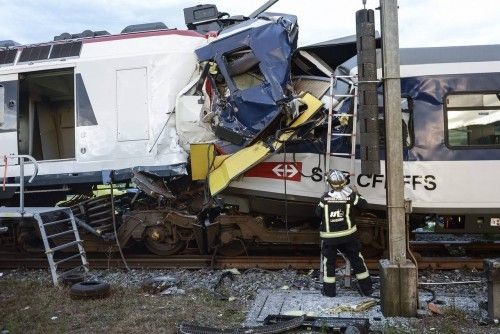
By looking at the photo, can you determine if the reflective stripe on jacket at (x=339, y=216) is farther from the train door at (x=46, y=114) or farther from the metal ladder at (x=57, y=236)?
the train door at (x=46, y=114)

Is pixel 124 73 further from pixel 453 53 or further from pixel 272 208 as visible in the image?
pixel 453 53

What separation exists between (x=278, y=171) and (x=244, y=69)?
1.63 metres

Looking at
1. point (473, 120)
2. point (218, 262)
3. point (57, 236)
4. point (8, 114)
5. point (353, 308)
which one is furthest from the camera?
point (8, 114)

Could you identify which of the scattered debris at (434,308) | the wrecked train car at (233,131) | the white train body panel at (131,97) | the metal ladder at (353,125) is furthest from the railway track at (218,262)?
the scattered debris at (434,308)

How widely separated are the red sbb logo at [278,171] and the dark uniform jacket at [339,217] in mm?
1193

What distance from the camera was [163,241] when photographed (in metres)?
8.20

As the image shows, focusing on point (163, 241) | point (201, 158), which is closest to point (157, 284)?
point (163, 241)

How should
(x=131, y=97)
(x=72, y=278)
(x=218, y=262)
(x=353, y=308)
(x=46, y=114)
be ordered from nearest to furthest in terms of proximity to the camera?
(x=353, y=308) → (x=72, y=278) → (x=218, y=262) → (x=131, y=97) → (x=46, y=114)

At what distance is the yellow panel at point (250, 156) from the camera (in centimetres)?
709

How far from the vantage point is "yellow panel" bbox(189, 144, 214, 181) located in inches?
295

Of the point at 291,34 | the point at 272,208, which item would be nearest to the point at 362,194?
the point at 272,208

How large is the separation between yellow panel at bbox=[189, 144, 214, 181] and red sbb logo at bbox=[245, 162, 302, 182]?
2.01 feet

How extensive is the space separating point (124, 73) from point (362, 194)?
4.14 meters

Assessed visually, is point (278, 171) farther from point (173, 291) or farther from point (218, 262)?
point (173, 291)
